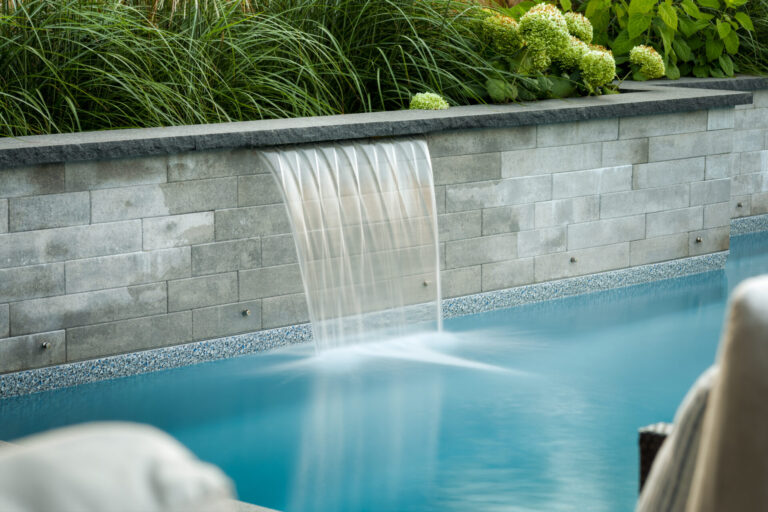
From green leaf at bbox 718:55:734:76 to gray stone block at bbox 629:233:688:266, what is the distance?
175 centimetres

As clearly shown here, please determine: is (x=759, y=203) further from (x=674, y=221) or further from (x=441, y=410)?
(x=441, y=410)

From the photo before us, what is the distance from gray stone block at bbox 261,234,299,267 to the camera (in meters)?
5.04

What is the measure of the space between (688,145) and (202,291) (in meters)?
3.13

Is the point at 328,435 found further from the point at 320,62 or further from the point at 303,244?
the point at 320,62

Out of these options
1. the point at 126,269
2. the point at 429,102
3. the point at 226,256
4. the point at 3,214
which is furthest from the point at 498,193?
the point at 3,214

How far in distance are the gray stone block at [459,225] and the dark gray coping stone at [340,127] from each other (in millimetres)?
464

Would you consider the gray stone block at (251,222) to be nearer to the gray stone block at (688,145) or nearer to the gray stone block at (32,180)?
the gray stone block at (32,180)

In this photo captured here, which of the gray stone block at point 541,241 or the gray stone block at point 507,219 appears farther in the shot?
the gray stone block at point 541,241

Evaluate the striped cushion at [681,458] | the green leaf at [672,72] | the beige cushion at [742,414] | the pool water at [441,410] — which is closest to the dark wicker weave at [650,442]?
the striped cushion at [681,458]

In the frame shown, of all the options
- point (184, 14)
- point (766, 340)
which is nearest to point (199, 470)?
point (766, 340)

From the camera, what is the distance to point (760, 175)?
7.77 metres

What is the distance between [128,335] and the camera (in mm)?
4715

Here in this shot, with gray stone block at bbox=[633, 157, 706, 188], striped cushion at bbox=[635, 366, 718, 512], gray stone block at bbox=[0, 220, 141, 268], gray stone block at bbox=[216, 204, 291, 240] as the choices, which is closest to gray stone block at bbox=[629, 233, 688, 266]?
gray stone block at bbox=[633, 157, 706, 188]

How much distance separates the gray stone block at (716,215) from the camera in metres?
6.58
